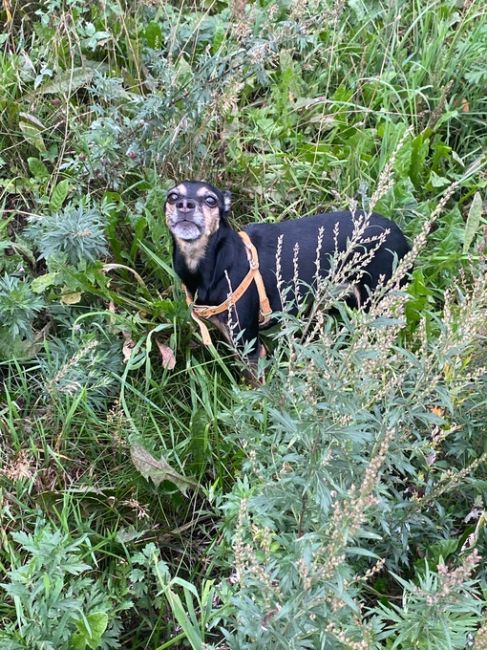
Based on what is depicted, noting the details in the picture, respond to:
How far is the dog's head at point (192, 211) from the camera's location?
129 inches

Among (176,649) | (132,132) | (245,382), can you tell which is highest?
(132,132)

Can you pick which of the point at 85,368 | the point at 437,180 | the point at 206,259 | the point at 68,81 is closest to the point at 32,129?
the point at 68,81

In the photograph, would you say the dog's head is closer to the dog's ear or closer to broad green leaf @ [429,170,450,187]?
the dog's ear

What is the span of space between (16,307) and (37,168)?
905 mm

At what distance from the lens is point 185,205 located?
3275 mm

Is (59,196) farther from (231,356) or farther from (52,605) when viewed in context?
(52,605)

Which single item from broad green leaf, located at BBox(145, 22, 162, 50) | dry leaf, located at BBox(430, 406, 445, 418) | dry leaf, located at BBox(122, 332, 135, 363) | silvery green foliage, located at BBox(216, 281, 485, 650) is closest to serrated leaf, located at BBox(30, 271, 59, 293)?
dry leaf, located at BBox(122, 332, 135, 363)

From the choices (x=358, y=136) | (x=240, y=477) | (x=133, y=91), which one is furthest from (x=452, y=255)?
(x=133, y=91)

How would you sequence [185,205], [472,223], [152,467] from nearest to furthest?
1. [152,467]
2. [185,205]
3. [472,223]

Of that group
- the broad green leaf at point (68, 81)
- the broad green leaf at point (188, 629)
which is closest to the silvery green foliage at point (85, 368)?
the broad green leaf at point (188, 629)

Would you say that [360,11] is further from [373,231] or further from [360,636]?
[360,636]

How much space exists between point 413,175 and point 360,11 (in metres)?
1.24

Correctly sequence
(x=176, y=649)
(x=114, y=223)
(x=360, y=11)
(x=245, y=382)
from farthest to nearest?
(x=360, y=11) < (x=114, y=223) < (x=245, y=382) < (x=176, y=649)

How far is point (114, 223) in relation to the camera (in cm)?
365
